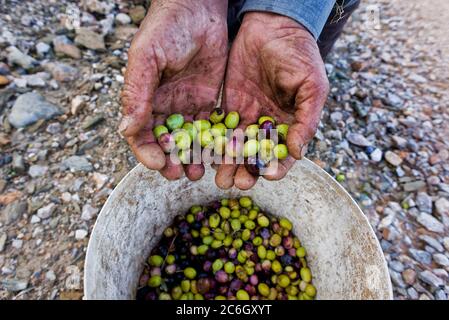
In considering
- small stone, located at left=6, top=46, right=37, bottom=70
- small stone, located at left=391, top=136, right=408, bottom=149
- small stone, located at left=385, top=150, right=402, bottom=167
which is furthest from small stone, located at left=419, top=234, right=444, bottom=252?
small stone, located at left=6, top=46, right=37, bottom=70

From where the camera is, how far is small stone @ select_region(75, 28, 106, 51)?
12.3ft

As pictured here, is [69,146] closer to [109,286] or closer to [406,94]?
[109,286]

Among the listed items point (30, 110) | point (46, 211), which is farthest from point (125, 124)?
point (30, 110)

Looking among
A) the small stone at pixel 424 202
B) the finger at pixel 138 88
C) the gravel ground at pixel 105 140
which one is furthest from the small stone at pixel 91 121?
the small stone at pixel 424 202

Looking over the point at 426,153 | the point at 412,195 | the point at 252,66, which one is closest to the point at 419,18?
the point at 426,153

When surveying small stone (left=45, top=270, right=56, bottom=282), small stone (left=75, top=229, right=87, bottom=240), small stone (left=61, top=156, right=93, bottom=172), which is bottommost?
small stone (left=45, top=270, right=56, bottom=282)

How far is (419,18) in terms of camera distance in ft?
16.0

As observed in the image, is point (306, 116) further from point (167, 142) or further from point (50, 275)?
point (50, 275)

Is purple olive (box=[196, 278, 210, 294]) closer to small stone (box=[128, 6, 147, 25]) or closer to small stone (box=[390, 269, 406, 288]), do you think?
small stone (box=[390, 269, 406, 288])

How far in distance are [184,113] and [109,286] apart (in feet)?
3.73

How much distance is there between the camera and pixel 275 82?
2.32 meters

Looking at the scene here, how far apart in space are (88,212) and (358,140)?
2.41m

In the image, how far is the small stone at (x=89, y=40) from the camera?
3752mm

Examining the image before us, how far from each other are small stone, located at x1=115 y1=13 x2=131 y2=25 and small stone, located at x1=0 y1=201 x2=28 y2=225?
224 centimetres
